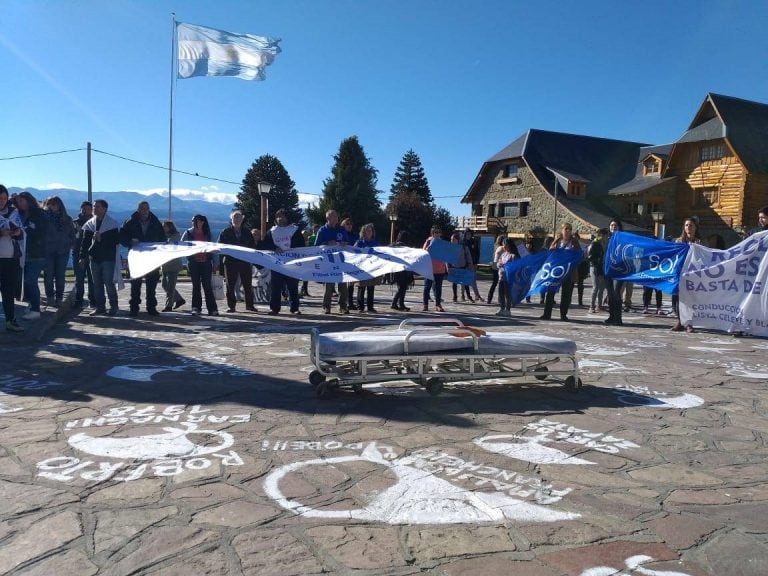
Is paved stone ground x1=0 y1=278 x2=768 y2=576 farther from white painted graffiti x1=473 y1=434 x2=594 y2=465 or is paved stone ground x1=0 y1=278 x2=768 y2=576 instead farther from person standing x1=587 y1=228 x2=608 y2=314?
person standing x1=587 y1=228 x2=608 y2=314

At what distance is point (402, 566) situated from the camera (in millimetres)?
2559

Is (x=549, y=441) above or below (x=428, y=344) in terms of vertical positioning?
below

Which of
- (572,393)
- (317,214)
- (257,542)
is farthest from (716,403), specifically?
(317,214)

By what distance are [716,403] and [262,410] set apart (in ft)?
13.3

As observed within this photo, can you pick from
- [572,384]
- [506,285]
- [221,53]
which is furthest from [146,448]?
[221,53]

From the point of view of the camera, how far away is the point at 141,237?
35.8ft

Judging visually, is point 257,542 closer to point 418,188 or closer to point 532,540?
point 532,540

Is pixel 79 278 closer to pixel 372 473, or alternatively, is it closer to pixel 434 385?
pixel 434 385

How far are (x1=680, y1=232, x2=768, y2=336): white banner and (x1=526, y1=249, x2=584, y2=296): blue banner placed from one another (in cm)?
194

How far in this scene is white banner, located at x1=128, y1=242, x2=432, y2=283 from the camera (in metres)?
10.5

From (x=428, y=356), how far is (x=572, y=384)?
1503 mm

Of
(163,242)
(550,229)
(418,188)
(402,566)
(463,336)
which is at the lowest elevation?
(402,566)

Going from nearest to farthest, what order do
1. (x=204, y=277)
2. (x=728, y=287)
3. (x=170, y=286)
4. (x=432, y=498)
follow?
(x=432, y=498), (x=728, y=287), (x=204, y=277), (x=170, y=286)

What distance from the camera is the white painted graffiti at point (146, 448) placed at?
3521 millimetres
